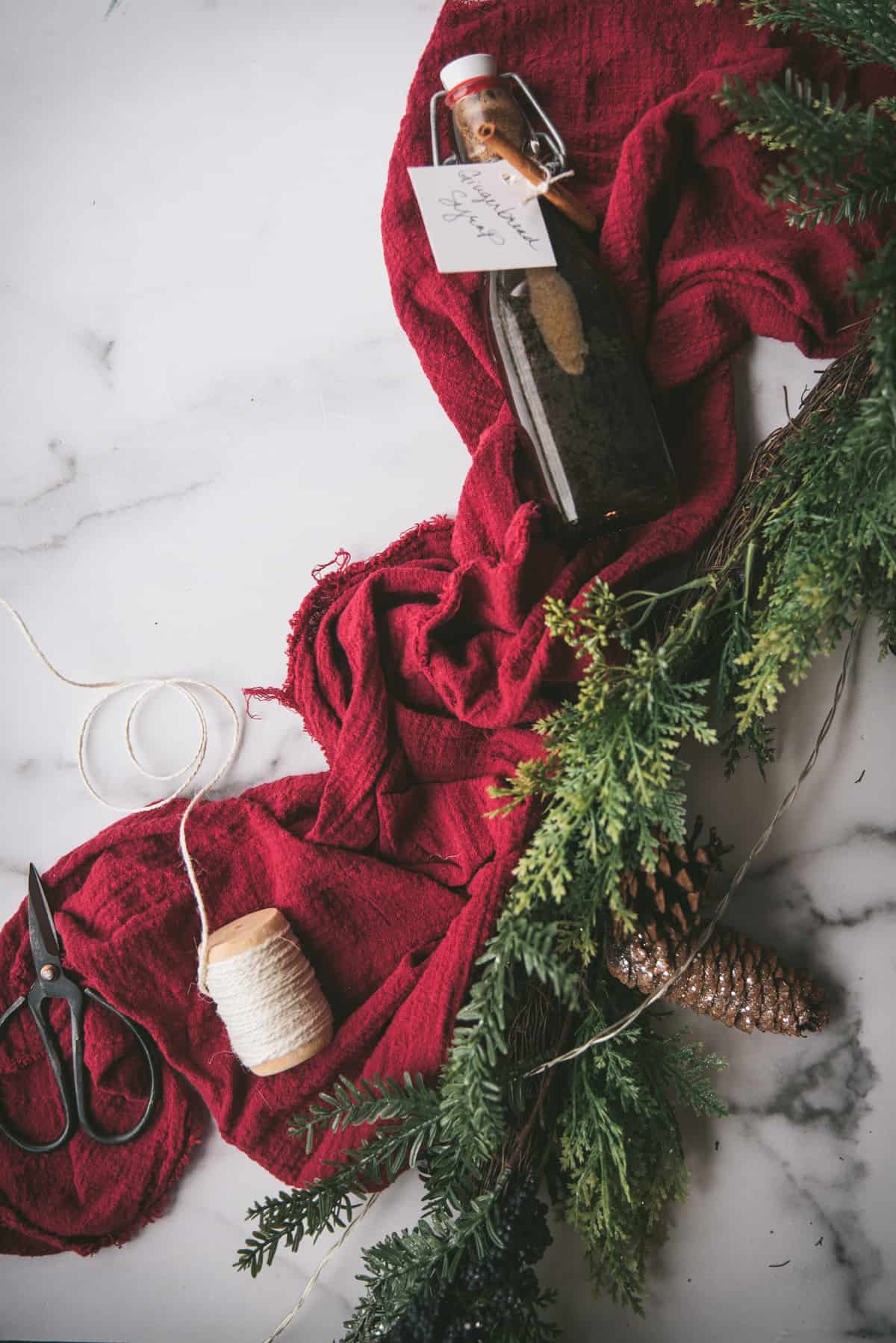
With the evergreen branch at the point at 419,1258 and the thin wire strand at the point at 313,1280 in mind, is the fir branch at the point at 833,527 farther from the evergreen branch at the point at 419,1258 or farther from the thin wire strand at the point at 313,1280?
the thin wire strand at the point at 313,1280

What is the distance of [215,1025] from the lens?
0.91 m

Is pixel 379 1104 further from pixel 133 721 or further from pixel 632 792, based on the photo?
pixel 133 721

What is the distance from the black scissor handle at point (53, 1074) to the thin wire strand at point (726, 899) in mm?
462

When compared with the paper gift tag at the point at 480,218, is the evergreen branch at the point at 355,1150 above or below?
below

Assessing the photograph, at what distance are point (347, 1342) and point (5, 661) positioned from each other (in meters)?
0.75

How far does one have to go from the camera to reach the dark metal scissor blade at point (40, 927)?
91 centimetres

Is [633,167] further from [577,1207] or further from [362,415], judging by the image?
[577,1207]

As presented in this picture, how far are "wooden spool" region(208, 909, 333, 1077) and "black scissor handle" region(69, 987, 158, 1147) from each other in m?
0.12

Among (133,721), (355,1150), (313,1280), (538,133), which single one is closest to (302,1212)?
(355,1150)

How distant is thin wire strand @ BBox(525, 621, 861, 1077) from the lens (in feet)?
2.57

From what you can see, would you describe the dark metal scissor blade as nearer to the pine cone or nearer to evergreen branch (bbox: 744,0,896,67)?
the pine cone

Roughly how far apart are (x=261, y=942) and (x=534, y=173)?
0.73m

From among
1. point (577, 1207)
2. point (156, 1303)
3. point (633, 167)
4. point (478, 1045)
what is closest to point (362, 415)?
point (633, 167)

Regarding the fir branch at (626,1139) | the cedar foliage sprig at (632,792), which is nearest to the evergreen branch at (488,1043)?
the cedar foliage sprig at (632,792)
